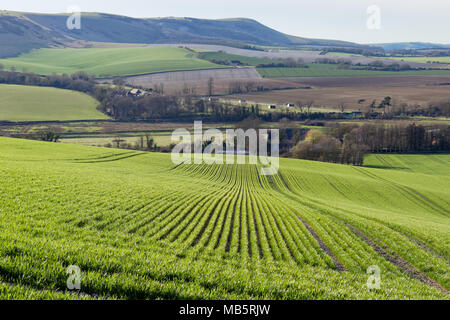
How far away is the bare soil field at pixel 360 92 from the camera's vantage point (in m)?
142

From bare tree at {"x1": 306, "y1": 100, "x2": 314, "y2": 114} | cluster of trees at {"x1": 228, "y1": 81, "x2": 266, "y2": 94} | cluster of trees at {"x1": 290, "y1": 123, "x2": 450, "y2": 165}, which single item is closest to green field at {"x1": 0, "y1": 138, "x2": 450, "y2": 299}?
cluster of trees at {"x1": 290, "y1": 123, "x2": 450, "y2": 165}

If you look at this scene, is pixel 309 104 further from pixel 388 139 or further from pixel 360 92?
pixel 388 139

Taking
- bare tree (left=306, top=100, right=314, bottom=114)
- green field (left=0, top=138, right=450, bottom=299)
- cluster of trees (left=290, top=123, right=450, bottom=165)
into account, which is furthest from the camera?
bare tree (left=306, top=100, right=314, bottom=114)

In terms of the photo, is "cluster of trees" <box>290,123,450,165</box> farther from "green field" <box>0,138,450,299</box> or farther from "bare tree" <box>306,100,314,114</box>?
"green field" <box>0,138,450,299</box>

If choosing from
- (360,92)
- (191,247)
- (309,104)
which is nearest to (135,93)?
(309,104)

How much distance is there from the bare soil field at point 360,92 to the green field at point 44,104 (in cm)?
7307

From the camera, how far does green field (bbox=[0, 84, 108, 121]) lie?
11631cm

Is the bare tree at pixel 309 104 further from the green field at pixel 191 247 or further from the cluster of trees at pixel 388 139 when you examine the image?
the green field at pixel 191 247

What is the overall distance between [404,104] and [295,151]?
68.3 m

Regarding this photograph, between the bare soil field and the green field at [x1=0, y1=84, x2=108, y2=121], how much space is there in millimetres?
73070

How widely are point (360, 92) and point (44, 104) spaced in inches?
5940

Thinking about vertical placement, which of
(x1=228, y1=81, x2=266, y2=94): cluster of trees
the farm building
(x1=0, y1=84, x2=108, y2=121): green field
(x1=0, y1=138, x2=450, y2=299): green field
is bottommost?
(x1=0, y1=138, x2=450, y2=299): green field

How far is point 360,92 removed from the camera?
536 ft
